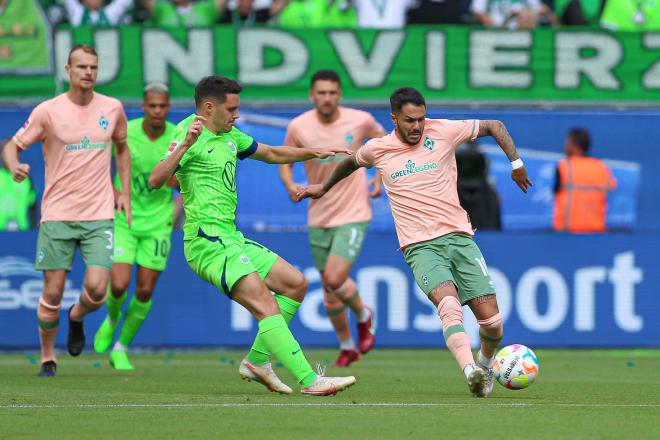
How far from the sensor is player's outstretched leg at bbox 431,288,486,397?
30.0 feet

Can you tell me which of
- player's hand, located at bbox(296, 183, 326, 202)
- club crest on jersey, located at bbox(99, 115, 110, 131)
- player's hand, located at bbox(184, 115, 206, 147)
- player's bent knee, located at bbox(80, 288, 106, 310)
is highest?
player's hand, located at bbox(184, 115, 206, 147)

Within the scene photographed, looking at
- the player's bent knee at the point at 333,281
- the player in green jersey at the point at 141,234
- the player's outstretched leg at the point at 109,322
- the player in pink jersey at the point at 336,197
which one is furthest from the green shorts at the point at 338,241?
the player's outstretched leg at the point at 109,322

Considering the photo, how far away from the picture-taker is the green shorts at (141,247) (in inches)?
530

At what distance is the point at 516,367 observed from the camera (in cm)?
Answer: 961

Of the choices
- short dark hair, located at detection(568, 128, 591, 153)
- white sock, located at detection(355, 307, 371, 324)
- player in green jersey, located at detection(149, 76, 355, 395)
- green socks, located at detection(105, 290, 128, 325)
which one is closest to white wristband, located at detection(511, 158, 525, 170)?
player in green jersey, located at detection(149, 76, 355, 395)

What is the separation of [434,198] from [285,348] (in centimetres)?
157

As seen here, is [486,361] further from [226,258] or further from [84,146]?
[84,146]

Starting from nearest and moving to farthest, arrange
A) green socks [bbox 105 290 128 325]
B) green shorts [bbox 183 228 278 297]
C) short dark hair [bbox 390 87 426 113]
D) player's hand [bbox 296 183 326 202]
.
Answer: green shorts [bbox 183 228 278 297], short dark hair [bbox 390 87 426 113], player's hand [bbox 296 183 326 202], green socks [bbox 105 290 128 325]

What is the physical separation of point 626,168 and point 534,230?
135cm

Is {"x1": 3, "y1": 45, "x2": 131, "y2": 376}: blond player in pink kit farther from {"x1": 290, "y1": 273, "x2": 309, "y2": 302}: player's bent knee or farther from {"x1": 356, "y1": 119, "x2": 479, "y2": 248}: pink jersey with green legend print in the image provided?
{"x1": 356, "y1": 119, "x2": 479, "y2": 248}: pink jersey with green legend print

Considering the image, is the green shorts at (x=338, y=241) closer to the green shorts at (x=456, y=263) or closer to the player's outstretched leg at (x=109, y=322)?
the player's outstretched leg at (x=109, y=322)

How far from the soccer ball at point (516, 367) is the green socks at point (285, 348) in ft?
4.27

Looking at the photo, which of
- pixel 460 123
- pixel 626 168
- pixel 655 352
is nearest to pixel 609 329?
pixel 655 352

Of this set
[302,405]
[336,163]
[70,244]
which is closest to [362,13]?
[336,163]
